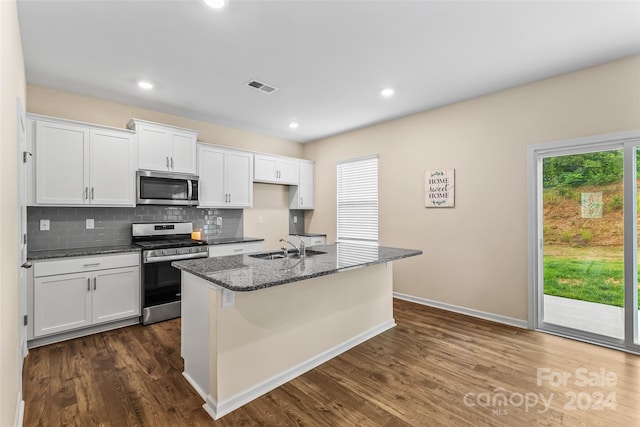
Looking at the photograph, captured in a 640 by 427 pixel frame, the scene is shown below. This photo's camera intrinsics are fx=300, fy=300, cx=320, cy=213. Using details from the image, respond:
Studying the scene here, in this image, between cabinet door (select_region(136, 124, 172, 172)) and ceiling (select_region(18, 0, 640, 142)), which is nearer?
ceiling (select_region(18, 0, 640, 142))

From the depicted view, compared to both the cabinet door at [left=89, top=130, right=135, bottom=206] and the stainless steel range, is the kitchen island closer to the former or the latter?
the stainless steel range

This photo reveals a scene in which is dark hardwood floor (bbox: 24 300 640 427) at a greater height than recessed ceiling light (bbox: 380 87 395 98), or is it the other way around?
recessed ceiling light (bbox: 380 87 395 98)

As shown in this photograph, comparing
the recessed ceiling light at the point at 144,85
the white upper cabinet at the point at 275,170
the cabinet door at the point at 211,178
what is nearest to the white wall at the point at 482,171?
the white upper cabinet at the point at 275,170

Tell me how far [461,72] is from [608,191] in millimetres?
1883

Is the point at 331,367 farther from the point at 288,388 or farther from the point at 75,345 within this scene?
the point at 75,345

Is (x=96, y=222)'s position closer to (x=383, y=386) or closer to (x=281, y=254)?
(x=281, y=254)

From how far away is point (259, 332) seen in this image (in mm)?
2234

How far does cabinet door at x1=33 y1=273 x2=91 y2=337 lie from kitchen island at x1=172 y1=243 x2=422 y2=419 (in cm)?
153

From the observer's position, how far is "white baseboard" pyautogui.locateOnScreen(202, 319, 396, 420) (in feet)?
6.56

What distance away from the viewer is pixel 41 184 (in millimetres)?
3080

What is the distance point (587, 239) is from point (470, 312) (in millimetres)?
1484

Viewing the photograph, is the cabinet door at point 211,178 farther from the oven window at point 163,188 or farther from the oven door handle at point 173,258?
the oven door handle at point 173,258

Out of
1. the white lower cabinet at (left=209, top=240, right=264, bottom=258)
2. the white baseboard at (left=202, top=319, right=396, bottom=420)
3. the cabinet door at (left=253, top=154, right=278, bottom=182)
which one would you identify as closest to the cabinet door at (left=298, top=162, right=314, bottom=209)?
the cabinet door at (left=253, top=154, right=278, bottom=182)

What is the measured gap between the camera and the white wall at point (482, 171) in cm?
297
